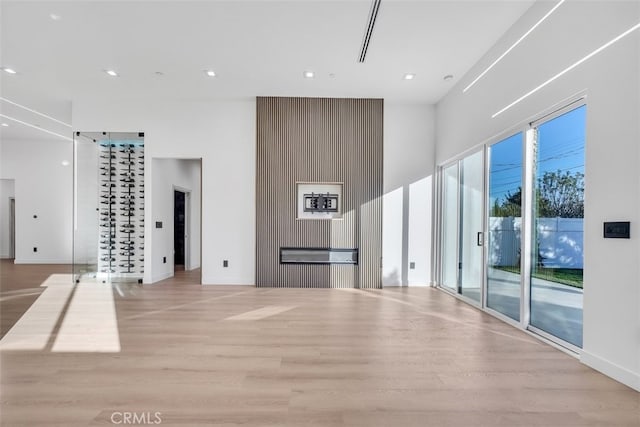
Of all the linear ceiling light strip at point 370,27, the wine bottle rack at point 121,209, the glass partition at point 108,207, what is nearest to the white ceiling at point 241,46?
the linear ceiling light strip at point 370,27

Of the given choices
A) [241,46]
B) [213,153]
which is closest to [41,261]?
[213,153]

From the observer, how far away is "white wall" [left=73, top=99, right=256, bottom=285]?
6168 mm

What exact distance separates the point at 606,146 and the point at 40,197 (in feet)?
39.9

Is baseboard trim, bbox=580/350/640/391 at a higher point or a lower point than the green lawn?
lower

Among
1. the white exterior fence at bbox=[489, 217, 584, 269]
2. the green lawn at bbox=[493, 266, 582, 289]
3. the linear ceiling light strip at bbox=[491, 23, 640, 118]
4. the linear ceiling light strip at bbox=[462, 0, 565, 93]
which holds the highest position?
the linear ceiling light strip at bbox=[462, 0, 565, 93]

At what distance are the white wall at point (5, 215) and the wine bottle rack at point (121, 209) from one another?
5.63m

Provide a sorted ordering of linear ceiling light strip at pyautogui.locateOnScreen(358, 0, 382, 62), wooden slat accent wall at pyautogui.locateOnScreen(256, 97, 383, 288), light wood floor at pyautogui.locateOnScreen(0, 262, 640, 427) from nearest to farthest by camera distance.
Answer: light wood floor at pyautogui.locateOnScreen(0, 262, 640, 427) → linear ceiling light strip at pyautogui.locateOnScreen(358, 0, 382, 62) → wooden slat accent wall at pyautogui.locateOnScreen(256, 97, 383, 288)

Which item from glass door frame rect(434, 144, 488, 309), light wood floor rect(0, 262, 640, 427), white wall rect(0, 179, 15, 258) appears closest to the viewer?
light wood floor rect(0, 262, 640, 427)

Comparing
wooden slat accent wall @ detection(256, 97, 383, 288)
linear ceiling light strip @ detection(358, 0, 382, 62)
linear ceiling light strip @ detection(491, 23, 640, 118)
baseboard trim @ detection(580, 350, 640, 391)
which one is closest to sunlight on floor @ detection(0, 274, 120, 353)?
wooden slat accent wall @ detection(256, 97, 383, 288)

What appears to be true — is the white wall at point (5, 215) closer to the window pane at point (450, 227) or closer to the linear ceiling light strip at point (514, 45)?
the window pane at point (450, 227)

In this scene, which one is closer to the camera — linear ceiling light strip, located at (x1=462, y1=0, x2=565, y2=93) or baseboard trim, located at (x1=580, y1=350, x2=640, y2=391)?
baseboard trim, located at (x1=580, y1=350, x2=640, y2=391)

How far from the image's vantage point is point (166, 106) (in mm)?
6199

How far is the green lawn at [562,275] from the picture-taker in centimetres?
297

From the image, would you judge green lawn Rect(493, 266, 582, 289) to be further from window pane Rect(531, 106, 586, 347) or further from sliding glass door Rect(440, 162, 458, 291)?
sliding glass door Rect(440, 162, 458, 291)
